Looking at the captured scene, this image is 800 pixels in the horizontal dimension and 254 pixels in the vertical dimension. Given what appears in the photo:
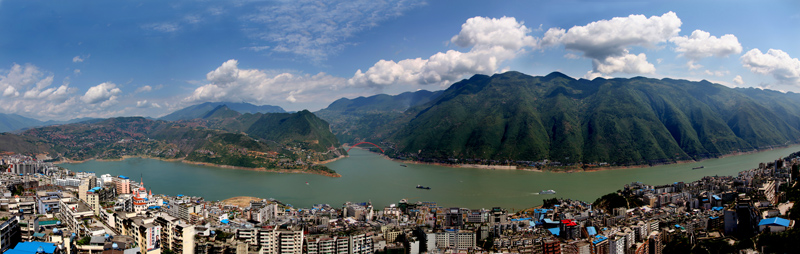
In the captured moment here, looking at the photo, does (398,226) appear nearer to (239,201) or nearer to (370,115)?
(239,201)

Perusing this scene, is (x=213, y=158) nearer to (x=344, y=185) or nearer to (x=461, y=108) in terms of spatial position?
(x=344, y=185)

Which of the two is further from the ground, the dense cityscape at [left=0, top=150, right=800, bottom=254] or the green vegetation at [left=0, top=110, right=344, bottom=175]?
the green vegetation at [left=0, top=110, right=344, bottom=175]

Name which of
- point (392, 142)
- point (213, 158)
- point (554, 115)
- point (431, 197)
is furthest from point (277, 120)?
point (431, 197)

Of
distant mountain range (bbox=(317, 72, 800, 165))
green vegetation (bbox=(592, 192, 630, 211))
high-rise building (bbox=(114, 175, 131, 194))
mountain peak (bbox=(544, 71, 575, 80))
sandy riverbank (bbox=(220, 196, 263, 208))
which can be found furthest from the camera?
mountain peak (bbox=(544, 71, 575, 80))

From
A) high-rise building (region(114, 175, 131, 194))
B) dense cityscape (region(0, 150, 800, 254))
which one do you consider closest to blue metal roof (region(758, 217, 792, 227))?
dense cityscape (region(0, 150, 800, 254))

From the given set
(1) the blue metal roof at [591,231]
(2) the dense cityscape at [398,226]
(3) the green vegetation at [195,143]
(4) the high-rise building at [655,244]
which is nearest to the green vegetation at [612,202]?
(2) the dense cityscape at [398,226]

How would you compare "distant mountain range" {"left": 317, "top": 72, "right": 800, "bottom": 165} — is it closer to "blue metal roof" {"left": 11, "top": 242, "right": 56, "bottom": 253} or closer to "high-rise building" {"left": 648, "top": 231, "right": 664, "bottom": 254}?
"high-rise building" {"left": 648, "top": 231, "right": 664, "bottom": 254}

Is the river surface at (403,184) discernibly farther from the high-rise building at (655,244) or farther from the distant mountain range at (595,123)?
A: the high-rise building at (655,244)
